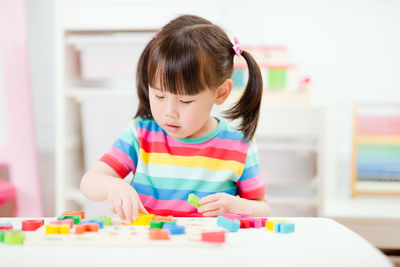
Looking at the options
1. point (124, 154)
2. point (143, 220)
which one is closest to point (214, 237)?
point (143, 220)

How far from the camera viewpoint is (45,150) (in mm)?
2293

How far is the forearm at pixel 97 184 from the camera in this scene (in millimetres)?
827

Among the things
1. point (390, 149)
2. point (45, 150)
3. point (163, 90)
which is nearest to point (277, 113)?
point (390, 149)

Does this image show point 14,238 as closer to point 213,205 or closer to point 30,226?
point 30,226

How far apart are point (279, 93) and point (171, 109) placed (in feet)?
3.44

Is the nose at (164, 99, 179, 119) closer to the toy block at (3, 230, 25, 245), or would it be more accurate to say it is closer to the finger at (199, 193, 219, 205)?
the finger at (199, 193, 219, 205)

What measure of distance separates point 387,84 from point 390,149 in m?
0.40

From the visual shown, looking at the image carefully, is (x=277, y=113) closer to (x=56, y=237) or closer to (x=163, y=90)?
(x=163, y=90)

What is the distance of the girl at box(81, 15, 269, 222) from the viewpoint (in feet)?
2.80

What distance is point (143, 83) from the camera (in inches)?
39.3

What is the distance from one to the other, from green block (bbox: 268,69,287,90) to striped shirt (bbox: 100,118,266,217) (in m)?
0.88

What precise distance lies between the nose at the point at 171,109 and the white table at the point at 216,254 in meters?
0.33

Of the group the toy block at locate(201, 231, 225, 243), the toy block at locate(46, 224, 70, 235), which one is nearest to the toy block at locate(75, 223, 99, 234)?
the toy block at locate(46, 224, 70, 235)

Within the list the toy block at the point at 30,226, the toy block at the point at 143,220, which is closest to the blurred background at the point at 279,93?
the toy block at the point at 143,220
